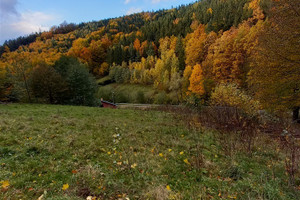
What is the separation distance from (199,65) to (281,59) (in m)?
31.3

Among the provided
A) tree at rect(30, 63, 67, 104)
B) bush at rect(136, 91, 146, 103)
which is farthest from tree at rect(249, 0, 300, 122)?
bush at rect(136, 91, 146, 103)

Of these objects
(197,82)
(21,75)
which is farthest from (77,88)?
(197,82)

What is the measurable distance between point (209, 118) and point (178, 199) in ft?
35.3

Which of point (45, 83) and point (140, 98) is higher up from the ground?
point (45, 83)

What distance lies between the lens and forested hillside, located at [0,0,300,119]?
37.1 feet

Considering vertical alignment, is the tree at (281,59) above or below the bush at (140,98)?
above

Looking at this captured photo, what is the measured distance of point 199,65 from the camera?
41.2 m

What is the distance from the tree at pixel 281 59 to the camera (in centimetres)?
981

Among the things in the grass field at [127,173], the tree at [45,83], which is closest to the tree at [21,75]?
the tree at [45,83]

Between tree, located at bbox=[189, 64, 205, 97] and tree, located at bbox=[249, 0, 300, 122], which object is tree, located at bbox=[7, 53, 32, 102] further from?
tree, located at bbox=[189, 64, 205, 97]

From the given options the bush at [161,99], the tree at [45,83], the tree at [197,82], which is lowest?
the bush at [161,99]

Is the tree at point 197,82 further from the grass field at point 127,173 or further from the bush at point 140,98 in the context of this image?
the grass field at point 127,173

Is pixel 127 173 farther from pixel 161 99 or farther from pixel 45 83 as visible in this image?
pixel 161 99

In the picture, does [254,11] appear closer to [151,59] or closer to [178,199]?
[151,59]
